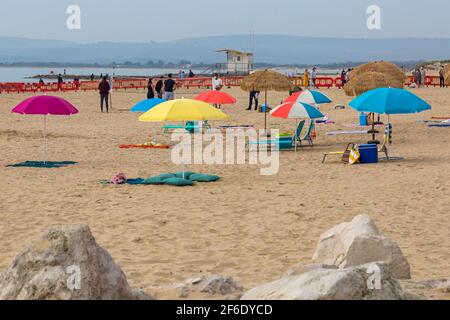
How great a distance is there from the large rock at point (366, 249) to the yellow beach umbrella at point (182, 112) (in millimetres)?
6398

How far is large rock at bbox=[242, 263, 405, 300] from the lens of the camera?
4.84 m

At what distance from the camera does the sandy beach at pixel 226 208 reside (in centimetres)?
859

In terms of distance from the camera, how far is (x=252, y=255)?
8789mm

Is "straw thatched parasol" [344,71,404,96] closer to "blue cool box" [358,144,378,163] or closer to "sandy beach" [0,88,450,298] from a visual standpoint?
"sandy beach" [0,88,450,298]

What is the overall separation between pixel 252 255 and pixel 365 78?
45.0ft

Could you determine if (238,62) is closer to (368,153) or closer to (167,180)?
(368,153)

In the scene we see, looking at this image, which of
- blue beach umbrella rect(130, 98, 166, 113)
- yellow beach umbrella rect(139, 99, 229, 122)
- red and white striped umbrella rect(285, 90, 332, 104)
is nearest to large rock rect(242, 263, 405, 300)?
yellow beach umbrella rect(139, 99, 229, 122)

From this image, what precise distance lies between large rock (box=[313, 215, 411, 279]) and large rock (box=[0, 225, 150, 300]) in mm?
2399

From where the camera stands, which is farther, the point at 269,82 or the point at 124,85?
the point at 124,85

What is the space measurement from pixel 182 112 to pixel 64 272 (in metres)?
8.68

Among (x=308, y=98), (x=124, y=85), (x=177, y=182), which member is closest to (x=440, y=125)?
(x=308, y=98)

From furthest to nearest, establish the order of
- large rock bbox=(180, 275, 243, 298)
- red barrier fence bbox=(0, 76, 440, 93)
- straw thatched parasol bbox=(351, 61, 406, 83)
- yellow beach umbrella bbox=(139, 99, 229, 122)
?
red barrier fence bbox=(0, 76, 440, 93), straw thatched parasol bbox=(351, 61, 406, 83), yellow beach umbrella bbox=(139, 99, 229, 122), large rock bbox=(180, 275, 243, 298)

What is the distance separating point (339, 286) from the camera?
16.0 ft
